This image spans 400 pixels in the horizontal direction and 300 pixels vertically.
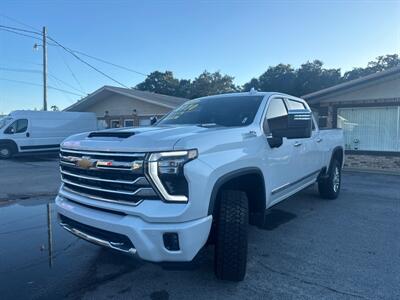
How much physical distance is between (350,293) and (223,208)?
1513 mm

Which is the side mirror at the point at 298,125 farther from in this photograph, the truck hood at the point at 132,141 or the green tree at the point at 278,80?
the green tree at the point at 278,80

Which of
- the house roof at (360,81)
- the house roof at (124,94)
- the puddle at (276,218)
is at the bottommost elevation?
the puddle at (276,218)

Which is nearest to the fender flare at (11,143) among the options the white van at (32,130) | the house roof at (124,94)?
the white van at (32,130)

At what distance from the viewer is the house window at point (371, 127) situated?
12109mm

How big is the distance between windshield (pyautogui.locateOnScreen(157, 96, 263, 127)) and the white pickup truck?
1.9 inches

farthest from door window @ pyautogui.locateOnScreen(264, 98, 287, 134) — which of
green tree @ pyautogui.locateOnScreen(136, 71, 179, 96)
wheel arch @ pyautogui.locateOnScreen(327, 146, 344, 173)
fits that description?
green tree @ pyautogui.locateOnScreen(136, 71, 179, 96)

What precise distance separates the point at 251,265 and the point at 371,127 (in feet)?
36.5

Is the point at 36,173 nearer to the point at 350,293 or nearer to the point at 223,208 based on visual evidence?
the point at 223,208

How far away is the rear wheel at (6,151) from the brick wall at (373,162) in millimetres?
16351

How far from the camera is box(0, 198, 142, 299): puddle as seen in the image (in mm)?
3201

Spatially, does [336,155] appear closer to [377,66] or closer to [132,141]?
[132,141]

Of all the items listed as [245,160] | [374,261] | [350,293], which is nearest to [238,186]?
[245,160]

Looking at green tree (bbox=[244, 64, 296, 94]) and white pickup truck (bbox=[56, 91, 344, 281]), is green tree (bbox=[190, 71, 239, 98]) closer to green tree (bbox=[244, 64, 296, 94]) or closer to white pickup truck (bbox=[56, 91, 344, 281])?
green tree (bbox=[244, 64, 296, 94])

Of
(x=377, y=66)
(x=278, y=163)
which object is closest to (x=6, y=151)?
(x=278, y=163)
